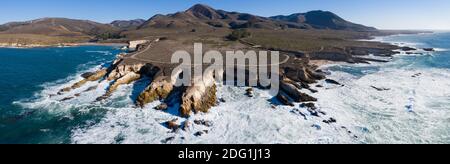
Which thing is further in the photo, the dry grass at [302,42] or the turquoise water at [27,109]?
the dry grass at [302,42]

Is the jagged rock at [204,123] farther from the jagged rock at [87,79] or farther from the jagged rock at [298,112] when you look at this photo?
the jagged rock at [87,79]

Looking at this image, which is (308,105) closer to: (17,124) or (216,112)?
(216,112)

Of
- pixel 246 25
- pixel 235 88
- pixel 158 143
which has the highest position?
pixel 246 25

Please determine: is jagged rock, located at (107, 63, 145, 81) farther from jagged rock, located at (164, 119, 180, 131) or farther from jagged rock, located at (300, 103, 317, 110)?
jagged rock, located at (300, 103, 317, 110)

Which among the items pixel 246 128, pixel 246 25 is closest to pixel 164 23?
pixel 246 25

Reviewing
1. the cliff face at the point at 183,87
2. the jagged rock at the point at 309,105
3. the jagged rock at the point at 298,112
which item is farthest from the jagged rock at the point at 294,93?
the jagged rock at the point at 298,112

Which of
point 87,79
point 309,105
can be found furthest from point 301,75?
point 87,79
